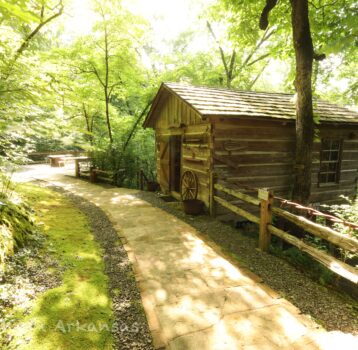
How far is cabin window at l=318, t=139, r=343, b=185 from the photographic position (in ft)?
34.3

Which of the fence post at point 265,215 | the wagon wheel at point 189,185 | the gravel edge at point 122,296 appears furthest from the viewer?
the wagon wheel at point 189,185

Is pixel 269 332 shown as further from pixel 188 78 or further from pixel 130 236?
pixel 188 78

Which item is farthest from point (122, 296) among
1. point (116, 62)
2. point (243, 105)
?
point (116, 62)

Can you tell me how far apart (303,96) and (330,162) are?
4.84 meters

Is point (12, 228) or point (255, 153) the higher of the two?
point (255, 153)

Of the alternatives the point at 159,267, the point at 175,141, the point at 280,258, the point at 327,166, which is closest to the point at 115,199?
the point at 175,141

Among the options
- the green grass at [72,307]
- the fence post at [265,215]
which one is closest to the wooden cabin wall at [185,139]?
the fence post at [265,215]

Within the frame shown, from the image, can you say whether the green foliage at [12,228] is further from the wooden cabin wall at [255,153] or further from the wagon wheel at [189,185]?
the wooden cabin wall at [255,153]

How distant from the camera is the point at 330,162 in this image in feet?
34.9

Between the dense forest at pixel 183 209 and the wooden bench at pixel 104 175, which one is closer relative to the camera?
the dense forest at pixel 183 209

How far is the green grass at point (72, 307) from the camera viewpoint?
2.89 m

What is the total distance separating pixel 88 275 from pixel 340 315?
396 centimetres

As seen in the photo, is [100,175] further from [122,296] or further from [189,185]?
[122,296]

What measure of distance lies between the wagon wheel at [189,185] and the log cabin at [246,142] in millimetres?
121
